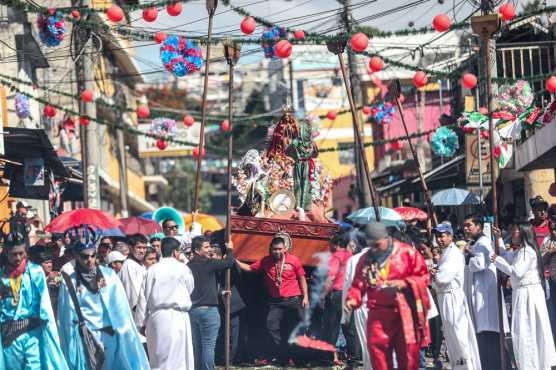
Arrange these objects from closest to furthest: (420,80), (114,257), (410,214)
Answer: (114,257) < (410,214) < (420,80)

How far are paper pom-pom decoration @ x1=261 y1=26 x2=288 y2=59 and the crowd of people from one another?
6.08 metres

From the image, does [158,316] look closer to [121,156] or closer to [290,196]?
[290,196]

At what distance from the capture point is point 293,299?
54.5ft

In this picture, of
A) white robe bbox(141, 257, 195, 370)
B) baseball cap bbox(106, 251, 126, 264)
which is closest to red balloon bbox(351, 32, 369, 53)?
baseball cap bbox(106, 251, 126, 264)

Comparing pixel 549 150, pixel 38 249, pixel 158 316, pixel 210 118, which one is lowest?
pixel 158 316

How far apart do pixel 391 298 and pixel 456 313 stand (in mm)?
2805

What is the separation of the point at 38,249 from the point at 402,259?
525 centimetres

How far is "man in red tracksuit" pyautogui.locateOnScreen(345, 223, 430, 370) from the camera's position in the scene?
11.5 metres

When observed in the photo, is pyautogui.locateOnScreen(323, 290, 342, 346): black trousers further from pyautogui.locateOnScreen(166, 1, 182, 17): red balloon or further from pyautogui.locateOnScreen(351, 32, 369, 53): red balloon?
pyautogui.locateOnScreen(166, 1, 182, 17): red balloon

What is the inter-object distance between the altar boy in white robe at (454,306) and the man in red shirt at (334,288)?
1.86m

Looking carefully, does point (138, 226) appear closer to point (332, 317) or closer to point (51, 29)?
point (51, 29)

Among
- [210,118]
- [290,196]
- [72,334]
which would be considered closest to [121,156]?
[210,118]

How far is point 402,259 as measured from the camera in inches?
456

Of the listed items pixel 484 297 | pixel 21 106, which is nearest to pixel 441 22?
pixel 484 297
